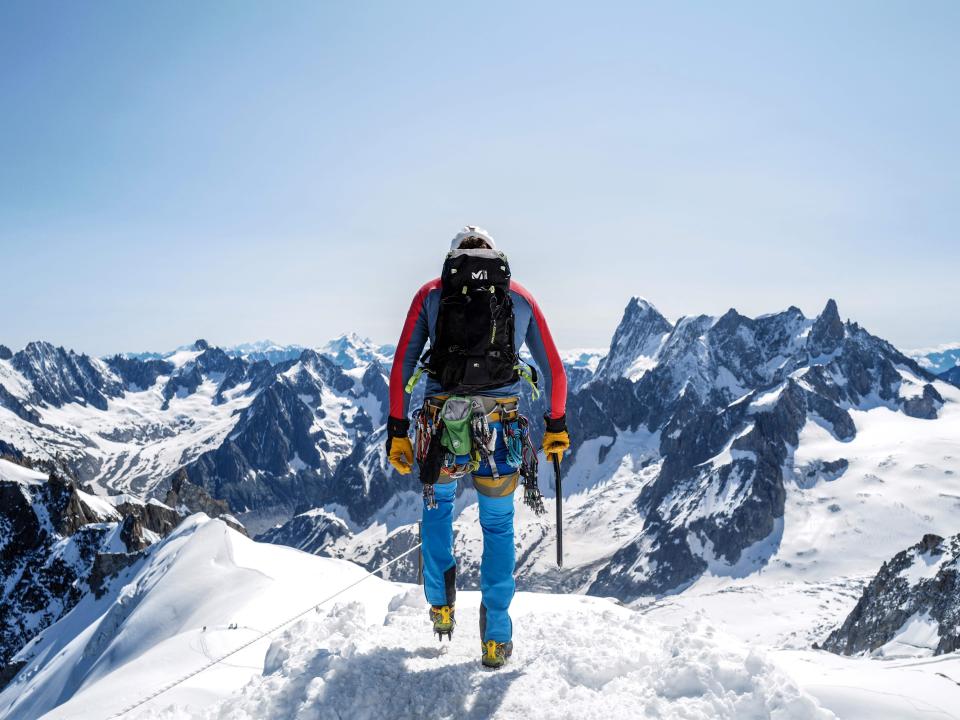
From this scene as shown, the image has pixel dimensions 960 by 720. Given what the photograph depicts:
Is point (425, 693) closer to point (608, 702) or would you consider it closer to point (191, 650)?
point (608, 702)

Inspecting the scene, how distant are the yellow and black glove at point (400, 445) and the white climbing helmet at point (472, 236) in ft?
7.78

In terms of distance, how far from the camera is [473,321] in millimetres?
7148

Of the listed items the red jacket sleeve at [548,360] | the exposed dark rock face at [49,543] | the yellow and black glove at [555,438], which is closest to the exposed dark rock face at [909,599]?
the yellow and black glove at [555,438]

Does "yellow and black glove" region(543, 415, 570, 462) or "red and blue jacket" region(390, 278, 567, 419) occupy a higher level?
"red and blue jacket" region(390, 278, 567, 419)

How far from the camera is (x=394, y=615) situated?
30.8ft

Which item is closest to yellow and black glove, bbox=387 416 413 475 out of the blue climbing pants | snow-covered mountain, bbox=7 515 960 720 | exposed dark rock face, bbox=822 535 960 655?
the blue climbing pants

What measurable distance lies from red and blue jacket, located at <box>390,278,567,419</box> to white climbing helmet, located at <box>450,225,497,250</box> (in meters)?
0.51

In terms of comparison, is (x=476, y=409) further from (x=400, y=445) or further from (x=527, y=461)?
(x=400, y=445)

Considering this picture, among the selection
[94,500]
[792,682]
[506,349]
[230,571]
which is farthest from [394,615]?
[94,500]

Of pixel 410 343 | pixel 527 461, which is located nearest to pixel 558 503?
pixel 527 461

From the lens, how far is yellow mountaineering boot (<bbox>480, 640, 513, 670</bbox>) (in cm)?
717

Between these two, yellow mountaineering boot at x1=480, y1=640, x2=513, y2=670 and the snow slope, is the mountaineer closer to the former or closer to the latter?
yellow mountaineering boot at x1=480, y1=640, x2=513, y2=670

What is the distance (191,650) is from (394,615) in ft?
18.1

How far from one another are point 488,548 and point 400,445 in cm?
177
